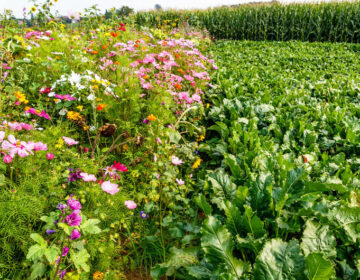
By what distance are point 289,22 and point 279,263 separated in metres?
17.9

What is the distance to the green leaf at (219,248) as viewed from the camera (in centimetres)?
137

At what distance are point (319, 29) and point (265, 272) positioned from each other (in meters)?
17.5

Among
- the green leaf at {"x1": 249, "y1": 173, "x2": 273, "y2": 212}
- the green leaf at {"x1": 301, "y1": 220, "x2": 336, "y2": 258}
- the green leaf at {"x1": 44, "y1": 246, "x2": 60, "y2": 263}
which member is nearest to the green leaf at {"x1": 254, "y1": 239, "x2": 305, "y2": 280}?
the green leaf at {"x1": 301, "y1": 220, "x2": 336, "y2": 258}

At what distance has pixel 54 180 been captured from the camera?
1701 mm

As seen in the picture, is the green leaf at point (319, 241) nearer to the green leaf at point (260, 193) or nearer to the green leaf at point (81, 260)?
the green leaf at point (260, 193)

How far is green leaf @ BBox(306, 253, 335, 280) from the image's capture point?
1.11 m

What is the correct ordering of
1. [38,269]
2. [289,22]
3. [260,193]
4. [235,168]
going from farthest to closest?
[289,22], [235,168], [260,193], [38,269]

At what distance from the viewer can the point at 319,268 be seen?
1124 mm

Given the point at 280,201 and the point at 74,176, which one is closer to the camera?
the point at 280,201

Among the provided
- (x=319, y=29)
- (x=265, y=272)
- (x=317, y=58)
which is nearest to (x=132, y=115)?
(x=265, y=272)

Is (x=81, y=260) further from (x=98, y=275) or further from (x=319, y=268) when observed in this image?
(x=319, y=268)

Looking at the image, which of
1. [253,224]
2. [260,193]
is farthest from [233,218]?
[260,193]

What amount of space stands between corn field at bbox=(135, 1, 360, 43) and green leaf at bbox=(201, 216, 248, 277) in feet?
46.3

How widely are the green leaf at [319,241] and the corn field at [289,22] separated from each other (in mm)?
14149
